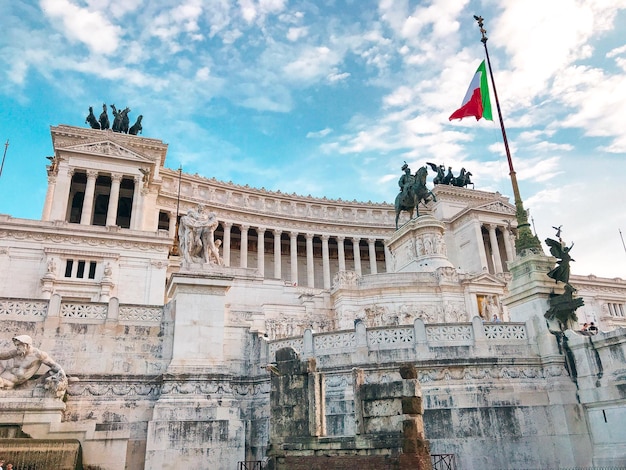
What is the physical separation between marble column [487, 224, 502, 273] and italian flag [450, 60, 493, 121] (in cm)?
4793

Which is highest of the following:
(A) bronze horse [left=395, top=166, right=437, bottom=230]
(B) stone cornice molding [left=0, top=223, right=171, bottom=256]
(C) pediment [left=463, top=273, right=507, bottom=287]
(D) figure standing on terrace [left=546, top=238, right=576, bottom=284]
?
(A) bronze horse [left=395, top=166, right=437, bottom=230]

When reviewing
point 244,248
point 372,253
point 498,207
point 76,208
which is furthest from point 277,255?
point 498,207

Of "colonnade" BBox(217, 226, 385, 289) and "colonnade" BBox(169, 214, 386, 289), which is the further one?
"colonnade" BBox(169, 214, 386, 289)

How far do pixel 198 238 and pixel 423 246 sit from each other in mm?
23913

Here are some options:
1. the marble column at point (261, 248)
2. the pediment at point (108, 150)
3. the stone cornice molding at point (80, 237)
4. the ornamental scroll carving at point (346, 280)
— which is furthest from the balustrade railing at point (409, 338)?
the marble column at point (261, 248)

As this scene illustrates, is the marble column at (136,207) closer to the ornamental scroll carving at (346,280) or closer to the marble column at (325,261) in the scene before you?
the marble column at (325,261)

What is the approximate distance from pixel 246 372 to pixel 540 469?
10492mm

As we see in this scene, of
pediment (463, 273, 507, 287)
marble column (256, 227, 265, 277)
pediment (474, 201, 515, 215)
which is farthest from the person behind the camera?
pediment (474, 201, 515, 215)

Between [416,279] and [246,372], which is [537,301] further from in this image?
[416,279]

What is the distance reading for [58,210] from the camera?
54.2 m

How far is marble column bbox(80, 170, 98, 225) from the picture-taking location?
177 ft

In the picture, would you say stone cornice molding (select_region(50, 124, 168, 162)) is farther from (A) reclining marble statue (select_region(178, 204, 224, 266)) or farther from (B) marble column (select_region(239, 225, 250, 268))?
(A) reclining marble statue (select_region(178, 204, 224, 266))

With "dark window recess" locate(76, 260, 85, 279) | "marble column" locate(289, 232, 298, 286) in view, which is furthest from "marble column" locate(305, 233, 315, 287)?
"dark window recess" locate(76, 260, 85, 279)

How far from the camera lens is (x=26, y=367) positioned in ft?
52.4
